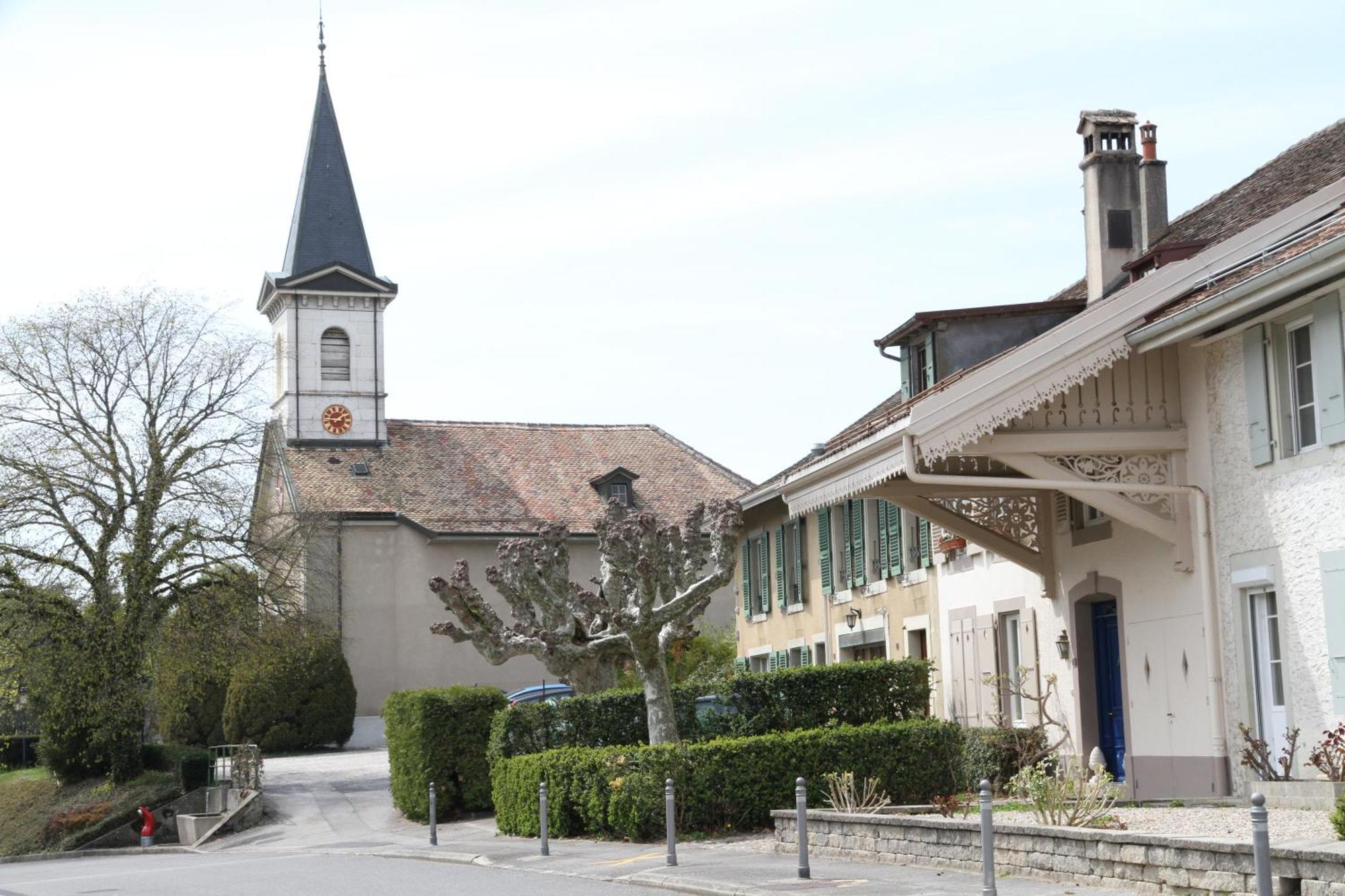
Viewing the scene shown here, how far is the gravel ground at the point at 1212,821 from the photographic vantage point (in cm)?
1270

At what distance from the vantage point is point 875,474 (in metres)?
18.2

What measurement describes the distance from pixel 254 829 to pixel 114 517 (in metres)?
7.57

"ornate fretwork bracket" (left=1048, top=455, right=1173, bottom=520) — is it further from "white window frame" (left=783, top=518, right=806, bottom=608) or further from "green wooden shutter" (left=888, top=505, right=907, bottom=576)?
"white window frame" (left=783, top=518, right=806, bottom=608)

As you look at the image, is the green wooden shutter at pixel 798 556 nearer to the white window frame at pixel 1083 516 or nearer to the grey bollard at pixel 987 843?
the white window frame at pixel 1083 516

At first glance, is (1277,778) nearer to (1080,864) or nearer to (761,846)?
(1080,864)

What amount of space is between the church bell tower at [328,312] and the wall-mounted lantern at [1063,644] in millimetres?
37783

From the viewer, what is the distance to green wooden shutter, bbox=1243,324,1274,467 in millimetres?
15922

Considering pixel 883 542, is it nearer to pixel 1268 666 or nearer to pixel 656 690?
pixel 656 690

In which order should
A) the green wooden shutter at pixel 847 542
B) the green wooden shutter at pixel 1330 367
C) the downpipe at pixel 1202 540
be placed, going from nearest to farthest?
the green wooden shutter at pixel 1330 367 < the downpipe at pixel 1202 540 < the green wooden shutter at pixel 847 542

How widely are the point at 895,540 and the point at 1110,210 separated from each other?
6746mm

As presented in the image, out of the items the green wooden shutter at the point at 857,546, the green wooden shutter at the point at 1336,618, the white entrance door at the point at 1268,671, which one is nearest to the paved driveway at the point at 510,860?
the green wooden shutter at the point at 1336,618

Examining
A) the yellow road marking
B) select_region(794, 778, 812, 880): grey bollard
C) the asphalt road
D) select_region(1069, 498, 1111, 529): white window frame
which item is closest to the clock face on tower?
the asphalt road

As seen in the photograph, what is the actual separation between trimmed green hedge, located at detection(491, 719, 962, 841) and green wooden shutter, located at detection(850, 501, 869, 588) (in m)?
7.18

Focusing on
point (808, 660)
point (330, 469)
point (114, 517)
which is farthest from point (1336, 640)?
point (330, 469)
